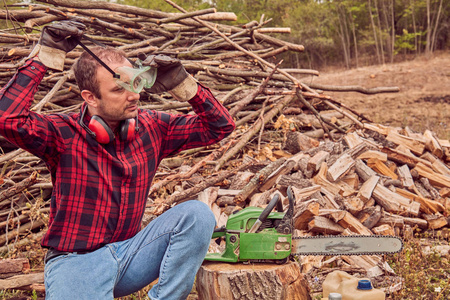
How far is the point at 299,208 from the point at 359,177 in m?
1.45

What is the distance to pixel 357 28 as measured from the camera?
106 feet

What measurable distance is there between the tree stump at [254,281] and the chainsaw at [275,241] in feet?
0.21

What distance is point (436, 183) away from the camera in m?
5.36

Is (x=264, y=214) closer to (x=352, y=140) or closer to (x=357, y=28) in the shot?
(x=352, y=140)

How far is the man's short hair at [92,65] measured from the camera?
2.46 m

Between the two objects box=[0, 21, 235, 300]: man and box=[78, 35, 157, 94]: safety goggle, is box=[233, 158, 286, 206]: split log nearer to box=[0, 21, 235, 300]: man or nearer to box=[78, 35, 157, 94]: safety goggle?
box=[0, 21, 235, 300]: man

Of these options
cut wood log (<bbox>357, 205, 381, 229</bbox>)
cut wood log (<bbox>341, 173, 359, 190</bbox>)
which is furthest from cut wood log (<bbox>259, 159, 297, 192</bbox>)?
cut wood log (<bbox>357, 205, 381, 229</bbox>)

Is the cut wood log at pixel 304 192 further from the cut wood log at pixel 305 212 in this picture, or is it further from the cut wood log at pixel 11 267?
the cut wood log at pixel 11 267

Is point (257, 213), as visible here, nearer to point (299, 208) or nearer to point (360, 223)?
point (299, 208)

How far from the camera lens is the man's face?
2.45 m

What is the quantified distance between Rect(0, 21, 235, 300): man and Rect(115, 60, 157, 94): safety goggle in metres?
0.02

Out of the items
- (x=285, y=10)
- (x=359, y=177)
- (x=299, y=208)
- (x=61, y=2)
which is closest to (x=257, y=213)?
(x=299, y=208)

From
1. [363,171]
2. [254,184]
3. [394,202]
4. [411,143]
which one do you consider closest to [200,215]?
[254,184]

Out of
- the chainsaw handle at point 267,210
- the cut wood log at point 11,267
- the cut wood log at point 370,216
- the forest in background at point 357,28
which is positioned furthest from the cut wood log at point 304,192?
the forest in background at point 357,28
